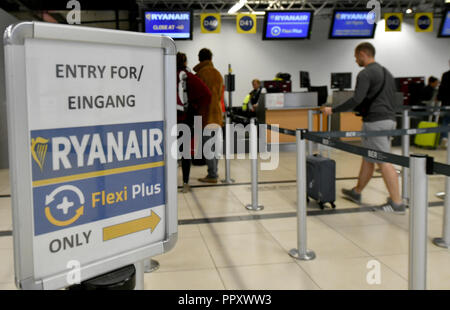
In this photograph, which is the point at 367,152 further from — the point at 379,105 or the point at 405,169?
the point at 405,169

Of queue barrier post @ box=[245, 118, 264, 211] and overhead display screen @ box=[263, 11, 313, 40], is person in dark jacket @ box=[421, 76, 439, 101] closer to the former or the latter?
overhead display screen @ box=[263, 11, 313, 40]

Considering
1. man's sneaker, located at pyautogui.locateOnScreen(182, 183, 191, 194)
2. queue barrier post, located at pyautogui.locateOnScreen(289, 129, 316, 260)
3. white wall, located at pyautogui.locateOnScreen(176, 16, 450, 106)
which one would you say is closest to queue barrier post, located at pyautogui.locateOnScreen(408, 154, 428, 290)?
queue barrier post, located at pyautogui.locateOnScreen(289, 129, 316, 260)

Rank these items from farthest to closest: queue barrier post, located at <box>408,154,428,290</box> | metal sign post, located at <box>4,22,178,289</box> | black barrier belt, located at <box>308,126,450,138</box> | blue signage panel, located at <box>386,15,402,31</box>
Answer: blue signage panel, located at <box>386,15,402,31</box> → black barrier belt, located at <box>308,126,450,138</box> → queue barrier post, located at <box>408,154,428,290</box> → metal sign post, located at <box>4,22,178,289</box>

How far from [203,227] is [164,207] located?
263cm

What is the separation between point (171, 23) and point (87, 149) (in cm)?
928

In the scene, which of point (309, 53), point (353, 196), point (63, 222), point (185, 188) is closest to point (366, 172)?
point (353, 196)

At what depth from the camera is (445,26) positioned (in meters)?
11.5

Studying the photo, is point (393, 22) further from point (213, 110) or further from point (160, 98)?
point (160, 98)

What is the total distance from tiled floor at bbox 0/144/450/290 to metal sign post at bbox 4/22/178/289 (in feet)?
4.98

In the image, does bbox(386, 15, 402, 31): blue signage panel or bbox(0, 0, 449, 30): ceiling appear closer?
bbox(0, 0, 449, 30): ceiling

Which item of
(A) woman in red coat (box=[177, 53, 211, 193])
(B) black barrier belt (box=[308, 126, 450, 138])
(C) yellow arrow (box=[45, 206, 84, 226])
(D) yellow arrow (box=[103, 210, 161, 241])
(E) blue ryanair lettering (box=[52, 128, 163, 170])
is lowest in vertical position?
(D) yellow arrow (box=[103, 210, 161, 241])

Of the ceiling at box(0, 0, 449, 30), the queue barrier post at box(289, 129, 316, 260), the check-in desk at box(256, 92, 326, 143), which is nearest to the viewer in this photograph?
the queue barrier post at box(289, 129, 316, 260)

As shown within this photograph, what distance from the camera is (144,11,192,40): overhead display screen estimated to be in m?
9.83

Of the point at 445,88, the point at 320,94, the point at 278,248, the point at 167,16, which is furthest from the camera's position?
the point at 320,94
